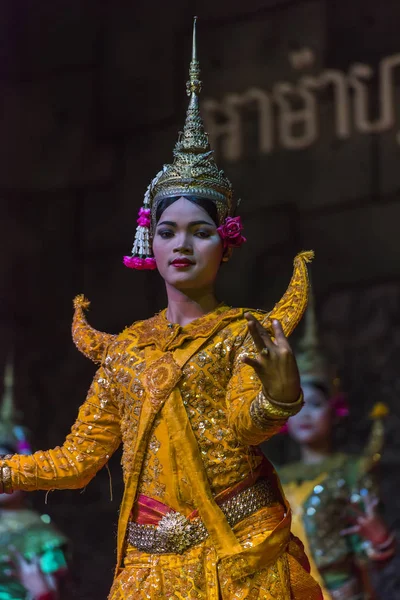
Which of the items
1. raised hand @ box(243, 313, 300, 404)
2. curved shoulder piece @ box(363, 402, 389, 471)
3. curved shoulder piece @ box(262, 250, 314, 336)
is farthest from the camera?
curved shoulder piece @ box(363, 402, 389, 471)

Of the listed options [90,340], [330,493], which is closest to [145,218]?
[90,340]

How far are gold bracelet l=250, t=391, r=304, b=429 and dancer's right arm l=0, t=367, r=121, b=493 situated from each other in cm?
51

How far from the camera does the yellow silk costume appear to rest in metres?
2.61

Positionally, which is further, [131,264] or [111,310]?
[111,310]

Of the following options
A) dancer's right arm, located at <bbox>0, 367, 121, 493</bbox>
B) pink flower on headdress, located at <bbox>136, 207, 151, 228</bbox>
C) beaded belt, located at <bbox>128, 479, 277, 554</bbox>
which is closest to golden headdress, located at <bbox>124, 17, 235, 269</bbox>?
pink flower on headdress, located at <bbox>136, 207, 151, 228</bbox>

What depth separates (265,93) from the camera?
5.39 metres

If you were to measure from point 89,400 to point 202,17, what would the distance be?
118 inches

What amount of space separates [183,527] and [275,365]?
0.48 m

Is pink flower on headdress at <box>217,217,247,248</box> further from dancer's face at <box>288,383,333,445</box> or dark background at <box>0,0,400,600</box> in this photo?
dancer's face at <box>288,383,333,445</box>

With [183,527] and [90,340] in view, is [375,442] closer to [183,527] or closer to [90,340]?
[90,340]

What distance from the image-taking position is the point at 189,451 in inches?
105

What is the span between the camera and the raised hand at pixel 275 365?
2.41 meters

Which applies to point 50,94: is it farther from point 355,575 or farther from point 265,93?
point 355,575

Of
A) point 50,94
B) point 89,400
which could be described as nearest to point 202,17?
point 50,94
